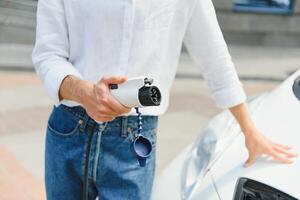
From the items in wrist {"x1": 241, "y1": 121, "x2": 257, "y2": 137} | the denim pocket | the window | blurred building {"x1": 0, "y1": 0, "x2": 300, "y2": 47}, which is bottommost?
blurred building {"x1": 0, "y1": 0, "x2": 300, "y2": 47}

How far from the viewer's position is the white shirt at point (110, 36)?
4.79ft

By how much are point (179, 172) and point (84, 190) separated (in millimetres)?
838

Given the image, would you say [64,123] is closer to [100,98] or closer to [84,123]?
[84,123]

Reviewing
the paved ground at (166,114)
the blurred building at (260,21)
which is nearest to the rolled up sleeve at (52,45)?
the paved ground at (166,114)

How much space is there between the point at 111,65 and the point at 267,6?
10.1 metres

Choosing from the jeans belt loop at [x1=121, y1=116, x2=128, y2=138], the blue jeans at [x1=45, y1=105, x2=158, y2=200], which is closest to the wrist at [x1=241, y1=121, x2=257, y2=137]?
the blue jeans at [x1=45, y1=105, x2=158, y2=200]

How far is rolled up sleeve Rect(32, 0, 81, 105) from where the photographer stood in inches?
57.7

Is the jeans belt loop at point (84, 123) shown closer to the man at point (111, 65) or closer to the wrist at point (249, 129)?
the man at point (111, 65)

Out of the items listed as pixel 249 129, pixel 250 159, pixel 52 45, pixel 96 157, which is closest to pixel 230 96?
pixel 249 129

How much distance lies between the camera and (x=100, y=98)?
125cm

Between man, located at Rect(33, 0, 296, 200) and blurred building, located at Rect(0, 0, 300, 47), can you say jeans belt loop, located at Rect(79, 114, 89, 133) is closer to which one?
man, located at Rect(33, 0, 296, 200)

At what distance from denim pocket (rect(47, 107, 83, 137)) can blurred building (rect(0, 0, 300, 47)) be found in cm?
879

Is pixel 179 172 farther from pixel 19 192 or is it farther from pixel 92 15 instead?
pixel 19 192

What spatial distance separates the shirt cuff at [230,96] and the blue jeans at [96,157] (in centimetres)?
24
